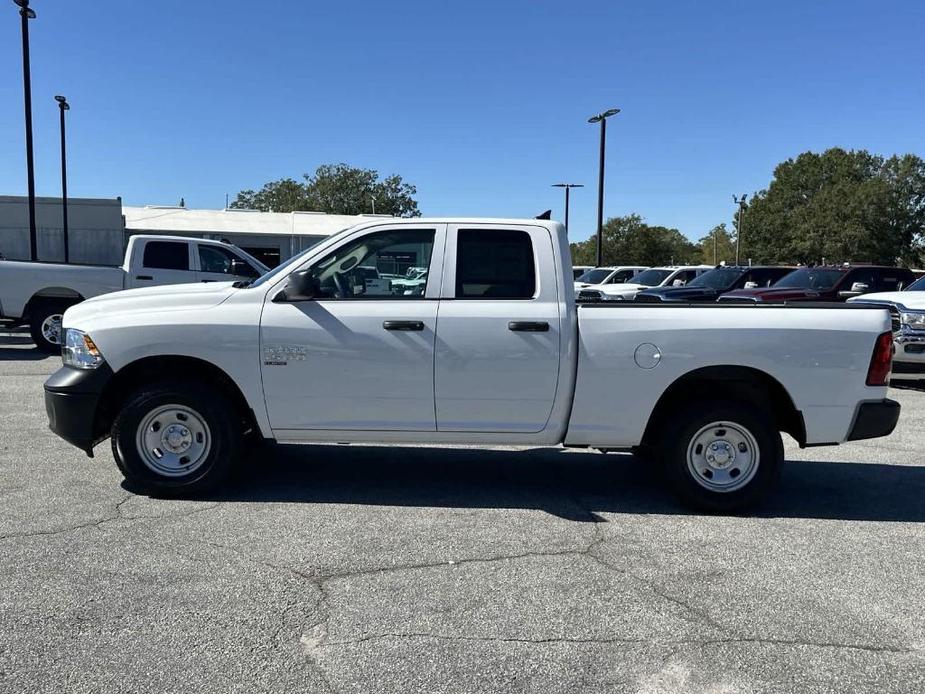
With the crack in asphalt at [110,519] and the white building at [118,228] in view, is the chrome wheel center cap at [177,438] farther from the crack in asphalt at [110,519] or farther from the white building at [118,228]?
the white building at [118,228]

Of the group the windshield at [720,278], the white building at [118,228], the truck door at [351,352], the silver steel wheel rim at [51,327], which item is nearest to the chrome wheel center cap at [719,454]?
the truck door at [351,352]

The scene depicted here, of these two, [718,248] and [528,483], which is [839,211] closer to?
[718,248]

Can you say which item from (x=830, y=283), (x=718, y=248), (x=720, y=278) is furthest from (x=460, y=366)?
(x=718, y=248)

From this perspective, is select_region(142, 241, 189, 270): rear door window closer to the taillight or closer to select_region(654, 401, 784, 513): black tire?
select_region(654, 401, 784, 513): black tire

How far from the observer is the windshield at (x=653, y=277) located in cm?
2429

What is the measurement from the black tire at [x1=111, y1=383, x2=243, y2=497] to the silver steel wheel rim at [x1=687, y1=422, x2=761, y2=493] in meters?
3.13

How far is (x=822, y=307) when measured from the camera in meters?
5.25

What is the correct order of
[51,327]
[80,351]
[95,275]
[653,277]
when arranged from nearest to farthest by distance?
[80,351], [95,275], [51,327], [653,277]

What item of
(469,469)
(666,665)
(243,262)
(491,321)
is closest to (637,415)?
(491,321)

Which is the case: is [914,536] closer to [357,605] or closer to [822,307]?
[822,307]

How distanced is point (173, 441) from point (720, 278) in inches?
682

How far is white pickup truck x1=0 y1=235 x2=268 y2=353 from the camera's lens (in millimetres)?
12617

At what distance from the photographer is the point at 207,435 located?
527 cm

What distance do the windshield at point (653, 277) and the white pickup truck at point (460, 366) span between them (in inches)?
763
